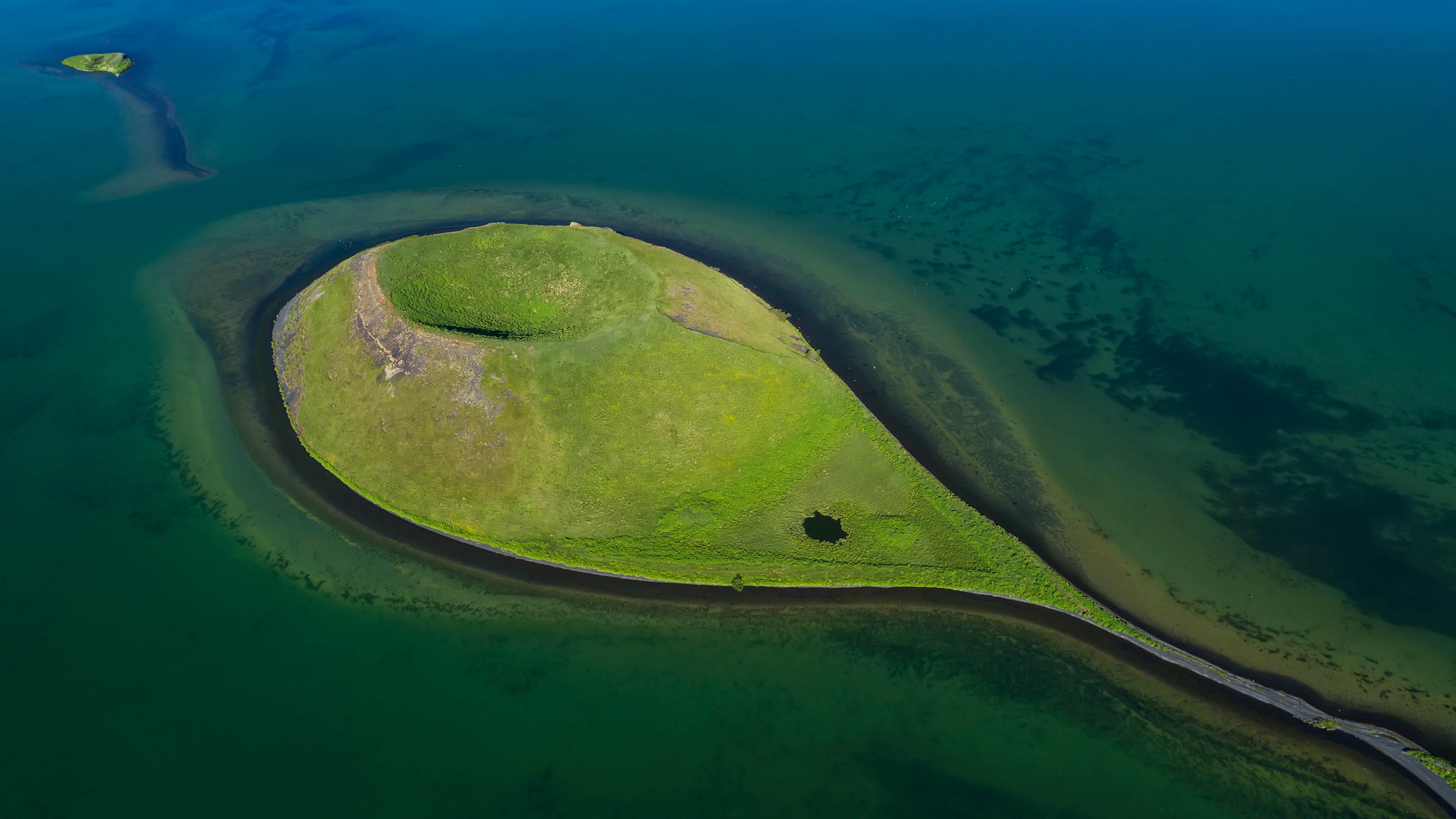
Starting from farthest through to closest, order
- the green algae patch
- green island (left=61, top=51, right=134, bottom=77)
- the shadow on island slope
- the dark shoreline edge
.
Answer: green island (left=61, top=51, right=134, bottom=77), the shadow on island slope, the dark shoreline edge, the green algae patch

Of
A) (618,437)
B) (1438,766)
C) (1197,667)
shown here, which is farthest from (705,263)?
(1438,766)

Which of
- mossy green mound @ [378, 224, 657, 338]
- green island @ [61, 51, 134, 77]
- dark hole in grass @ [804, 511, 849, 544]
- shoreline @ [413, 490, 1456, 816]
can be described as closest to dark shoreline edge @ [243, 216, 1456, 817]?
shoreline @ [413, 490, 1456, 816]

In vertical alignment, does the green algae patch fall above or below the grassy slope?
below

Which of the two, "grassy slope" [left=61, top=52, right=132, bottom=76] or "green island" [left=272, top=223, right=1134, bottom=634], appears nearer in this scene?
"green island" [left=272, top=223, right=1134, bottom=634]

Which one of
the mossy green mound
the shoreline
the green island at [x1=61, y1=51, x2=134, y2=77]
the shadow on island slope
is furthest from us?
the green island at [x1=61, y1=51, x2=134, y2=77]

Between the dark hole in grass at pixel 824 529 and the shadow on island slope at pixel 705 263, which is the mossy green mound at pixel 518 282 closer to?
Answer: the shadow on island slope at pixel 705 263

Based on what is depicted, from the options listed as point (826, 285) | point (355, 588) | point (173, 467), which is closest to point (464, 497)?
point (355, 588)

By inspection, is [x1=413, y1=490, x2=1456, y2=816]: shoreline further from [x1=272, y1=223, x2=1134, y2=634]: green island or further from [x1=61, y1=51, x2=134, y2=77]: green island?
[x1=61, y1=51, x2=134, y2=77]: green island
